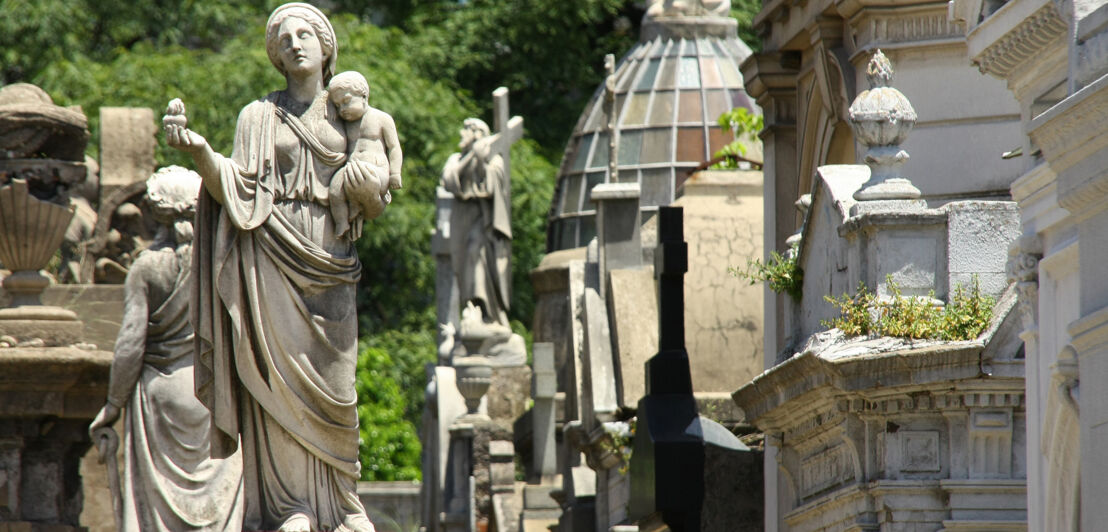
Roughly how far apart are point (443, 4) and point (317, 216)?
29874mm

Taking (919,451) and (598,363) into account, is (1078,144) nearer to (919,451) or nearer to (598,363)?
(919,451)

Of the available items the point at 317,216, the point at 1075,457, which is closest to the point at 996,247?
the point at 1075,457

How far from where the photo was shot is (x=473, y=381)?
2014 cm

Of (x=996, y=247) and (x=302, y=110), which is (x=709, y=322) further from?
(x=302, y=110)

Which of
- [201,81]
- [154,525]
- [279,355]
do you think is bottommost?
[154,525]

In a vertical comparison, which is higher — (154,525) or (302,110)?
(302,110)

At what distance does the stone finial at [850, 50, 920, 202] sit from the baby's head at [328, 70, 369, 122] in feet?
8.18

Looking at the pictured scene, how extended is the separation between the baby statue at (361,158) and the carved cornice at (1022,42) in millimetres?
2448

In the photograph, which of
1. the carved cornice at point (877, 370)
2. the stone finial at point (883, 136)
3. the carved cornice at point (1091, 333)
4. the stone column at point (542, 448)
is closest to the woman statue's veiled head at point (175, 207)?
the carved cornice at point (877, 370)

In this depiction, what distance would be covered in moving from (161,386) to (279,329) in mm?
1875

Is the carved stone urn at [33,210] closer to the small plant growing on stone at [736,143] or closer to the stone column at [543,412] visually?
the stone column at [543,412]

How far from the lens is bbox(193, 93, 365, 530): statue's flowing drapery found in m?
9.01

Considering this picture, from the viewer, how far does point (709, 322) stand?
55.3 feet

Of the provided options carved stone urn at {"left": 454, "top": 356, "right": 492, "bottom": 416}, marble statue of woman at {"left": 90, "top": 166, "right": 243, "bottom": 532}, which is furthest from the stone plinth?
carved stone urn at {"left": 454, "top": 356, "right": 492, "bottom": 416}
